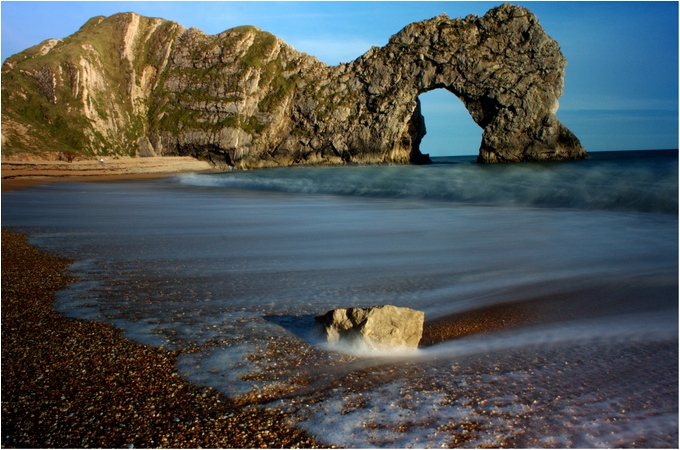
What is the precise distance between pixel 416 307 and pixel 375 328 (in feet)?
3.53

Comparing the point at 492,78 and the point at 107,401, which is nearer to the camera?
the point at 107,401

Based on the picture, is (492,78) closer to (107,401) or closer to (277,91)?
(277,91)

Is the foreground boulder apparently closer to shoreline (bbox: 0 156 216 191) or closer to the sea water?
the sea water

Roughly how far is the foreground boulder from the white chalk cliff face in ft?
187

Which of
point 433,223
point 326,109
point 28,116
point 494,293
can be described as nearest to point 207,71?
point 326,109

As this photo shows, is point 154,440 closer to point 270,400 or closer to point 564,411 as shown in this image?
point 270,400

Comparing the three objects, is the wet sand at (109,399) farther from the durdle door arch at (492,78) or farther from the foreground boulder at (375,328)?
the durdle door arch at (492,78)

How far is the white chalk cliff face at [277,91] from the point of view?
57.3 meters

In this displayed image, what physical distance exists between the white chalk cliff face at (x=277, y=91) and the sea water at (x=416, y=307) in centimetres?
5270

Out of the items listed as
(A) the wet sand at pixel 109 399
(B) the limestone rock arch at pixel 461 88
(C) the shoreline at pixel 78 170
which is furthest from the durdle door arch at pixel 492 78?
(A) the wet sand at pixel 109 399

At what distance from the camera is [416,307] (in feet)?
13.9

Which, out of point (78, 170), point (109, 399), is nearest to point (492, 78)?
point (78, 170)

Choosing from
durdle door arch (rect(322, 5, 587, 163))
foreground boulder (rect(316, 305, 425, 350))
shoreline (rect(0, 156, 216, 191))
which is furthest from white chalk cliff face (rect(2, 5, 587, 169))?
foreground boulder (rect(316, 305, 425, 350))

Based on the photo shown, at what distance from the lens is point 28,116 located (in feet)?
172
